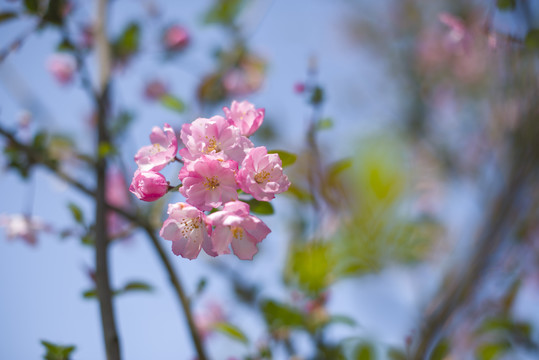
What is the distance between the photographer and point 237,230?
87 cm

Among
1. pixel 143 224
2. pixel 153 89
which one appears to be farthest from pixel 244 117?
pixel 153 89

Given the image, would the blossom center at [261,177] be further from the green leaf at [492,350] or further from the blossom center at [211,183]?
the green leaf at [492,350]

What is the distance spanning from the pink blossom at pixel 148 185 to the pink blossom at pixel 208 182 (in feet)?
0.20

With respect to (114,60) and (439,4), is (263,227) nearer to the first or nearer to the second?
(114,60)

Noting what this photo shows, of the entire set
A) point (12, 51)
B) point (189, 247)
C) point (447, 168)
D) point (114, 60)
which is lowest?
point (189, 247)

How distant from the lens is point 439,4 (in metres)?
6.07

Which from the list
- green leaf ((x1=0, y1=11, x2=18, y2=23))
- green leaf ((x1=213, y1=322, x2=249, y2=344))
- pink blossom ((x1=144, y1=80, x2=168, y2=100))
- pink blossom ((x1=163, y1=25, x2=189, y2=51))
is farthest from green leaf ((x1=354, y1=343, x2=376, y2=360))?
pink blossom ((x1=144, y1=80, x2=168, y2=100))

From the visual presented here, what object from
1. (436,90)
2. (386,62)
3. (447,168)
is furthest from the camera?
(386,62)

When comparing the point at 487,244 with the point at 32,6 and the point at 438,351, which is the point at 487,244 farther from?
the point at 32,6

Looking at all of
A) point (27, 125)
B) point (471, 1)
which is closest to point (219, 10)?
point (27, 125)

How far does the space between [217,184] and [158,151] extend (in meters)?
0.23

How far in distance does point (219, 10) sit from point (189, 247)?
5.65 feet

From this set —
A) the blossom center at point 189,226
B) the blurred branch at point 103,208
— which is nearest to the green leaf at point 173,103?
the blurred branch at point 103,208

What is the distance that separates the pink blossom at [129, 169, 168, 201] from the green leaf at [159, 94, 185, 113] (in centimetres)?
85
